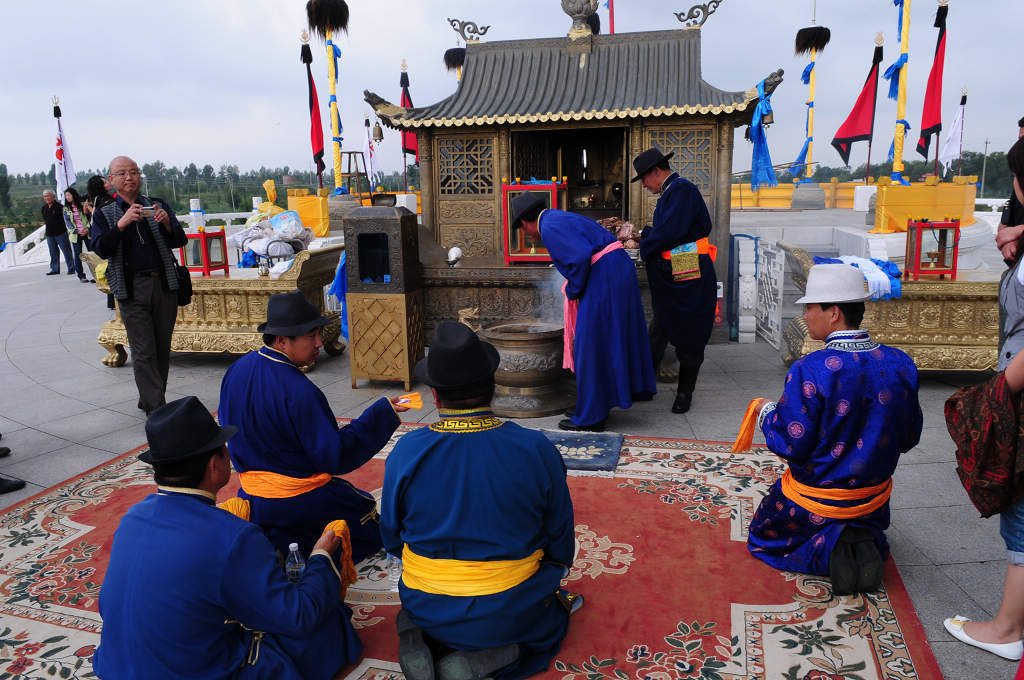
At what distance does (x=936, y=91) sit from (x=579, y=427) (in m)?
11.1

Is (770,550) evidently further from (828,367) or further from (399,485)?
(399,485)

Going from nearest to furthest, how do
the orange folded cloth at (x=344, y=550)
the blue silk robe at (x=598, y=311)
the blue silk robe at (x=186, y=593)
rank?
the blue silk robe at (x=186, y=593), the orange folded cloth at (x=344, y=550), the blue silk robe at (x=598, y=311)

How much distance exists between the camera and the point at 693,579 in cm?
293

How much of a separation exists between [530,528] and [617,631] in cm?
74

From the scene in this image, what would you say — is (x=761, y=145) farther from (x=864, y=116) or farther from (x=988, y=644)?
(x=864, y=116)

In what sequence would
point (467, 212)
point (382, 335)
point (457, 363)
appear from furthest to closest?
point (467, 212) < point (382, 335) < point (457, 363)

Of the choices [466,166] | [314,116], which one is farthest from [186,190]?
[466,166]

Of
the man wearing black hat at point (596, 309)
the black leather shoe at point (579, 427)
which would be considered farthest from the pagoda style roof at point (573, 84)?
the black leather shoe at point (579, 427)

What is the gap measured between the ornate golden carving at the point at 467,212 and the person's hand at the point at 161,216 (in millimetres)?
3443

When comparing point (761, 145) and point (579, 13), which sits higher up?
point (579, 13)

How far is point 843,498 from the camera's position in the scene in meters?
2.80

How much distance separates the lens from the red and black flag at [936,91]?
38.0 feet

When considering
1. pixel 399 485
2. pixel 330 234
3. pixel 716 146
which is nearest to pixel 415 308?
pixel 716 146

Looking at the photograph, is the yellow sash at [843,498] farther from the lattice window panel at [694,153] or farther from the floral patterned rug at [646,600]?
the lattice window panel at [694,153]
